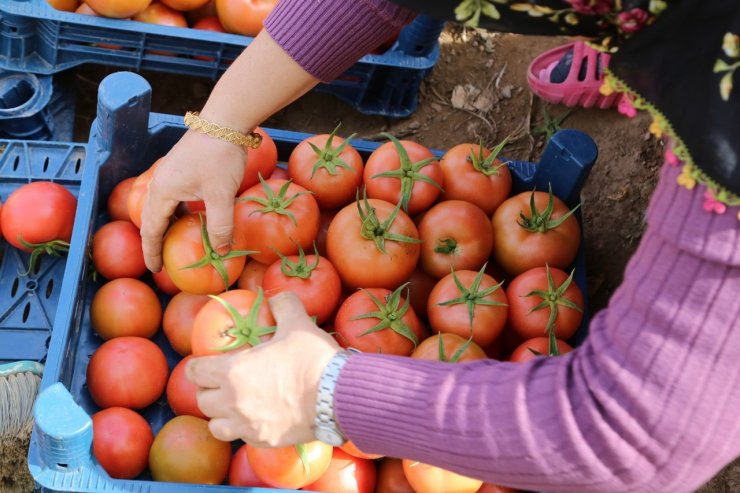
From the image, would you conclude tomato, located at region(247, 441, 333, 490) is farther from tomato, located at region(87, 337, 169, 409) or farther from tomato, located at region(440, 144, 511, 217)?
tomato, located at region(440, 144, 511, 217)

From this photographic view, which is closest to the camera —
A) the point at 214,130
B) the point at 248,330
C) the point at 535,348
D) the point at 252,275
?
the point at 248,330

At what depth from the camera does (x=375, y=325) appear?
1466mm

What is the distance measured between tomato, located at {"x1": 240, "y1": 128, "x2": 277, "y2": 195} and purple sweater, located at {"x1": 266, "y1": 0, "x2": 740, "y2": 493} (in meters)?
0.71

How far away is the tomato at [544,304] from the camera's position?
5.04ft

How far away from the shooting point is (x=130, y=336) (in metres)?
1.58

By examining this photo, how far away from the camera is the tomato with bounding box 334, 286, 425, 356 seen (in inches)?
57.3

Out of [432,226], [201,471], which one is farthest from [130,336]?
[432,226]

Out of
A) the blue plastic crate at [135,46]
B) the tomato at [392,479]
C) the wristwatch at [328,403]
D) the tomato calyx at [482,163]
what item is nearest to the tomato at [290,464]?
the tomato at [392,479]

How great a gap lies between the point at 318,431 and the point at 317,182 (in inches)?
28.0

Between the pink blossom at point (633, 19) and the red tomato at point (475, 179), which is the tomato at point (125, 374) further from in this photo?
the pink blossom at point (633, 19)

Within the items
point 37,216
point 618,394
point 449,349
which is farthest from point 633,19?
point 37,216

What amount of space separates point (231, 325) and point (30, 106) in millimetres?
1149

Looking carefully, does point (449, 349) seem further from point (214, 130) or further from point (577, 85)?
point (577, 85)

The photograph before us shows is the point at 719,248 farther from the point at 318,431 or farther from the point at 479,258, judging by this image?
the point at 479,258
